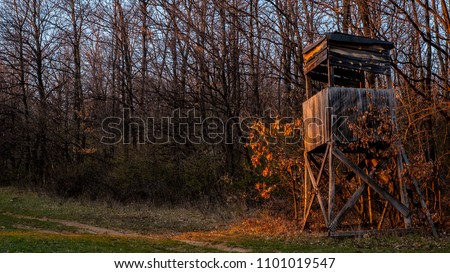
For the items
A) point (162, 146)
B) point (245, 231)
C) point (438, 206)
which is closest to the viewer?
point (438, 206)

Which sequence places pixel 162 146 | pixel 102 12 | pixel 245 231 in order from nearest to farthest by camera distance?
pixel 245 231 < pixel 162 146 < pixel 102 12

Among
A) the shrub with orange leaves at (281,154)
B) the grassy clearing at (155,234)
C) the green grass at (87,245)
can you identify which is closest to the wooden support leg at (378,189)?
the grassy clearing at (155,234)

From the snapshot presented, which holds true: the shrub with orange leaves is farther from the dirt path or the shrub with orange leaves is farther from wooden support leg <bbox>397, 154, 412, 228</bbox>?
wooden support leg <bbox>397, 154, 412, 228</bbox>

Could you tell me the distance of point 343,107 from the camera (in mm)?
14734

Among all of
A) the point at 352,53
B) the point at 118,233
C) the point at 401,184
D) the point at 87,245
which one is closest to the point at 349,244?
the point at 401,184

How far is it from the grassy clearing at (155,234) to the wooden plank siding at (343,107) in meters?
2.72

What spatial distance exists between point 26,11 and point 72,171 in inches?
519

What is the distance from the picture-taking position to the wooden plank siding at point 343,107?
47.9 ft

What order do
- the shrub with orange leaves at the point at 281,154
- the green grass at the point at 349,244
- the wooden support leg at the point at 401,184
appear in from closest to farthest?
1. the green grass at the point at 349,244
2. the wooden support leg at the point at 401,184
3. the shrub with orange leaves at the point at 281,154

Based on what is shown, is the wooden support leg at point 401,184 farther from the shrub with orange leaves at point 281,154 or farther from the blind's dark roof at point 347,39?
the shrub with orange leaves at point 281,154

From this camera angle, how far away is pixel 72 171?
33625 millimetres

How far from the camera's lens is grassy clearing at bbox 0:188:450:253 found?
1314 cm

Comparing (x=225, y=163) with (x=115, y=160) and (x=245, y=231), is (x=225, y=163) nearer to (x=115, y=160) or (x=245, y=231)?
(x=115, y=160)
